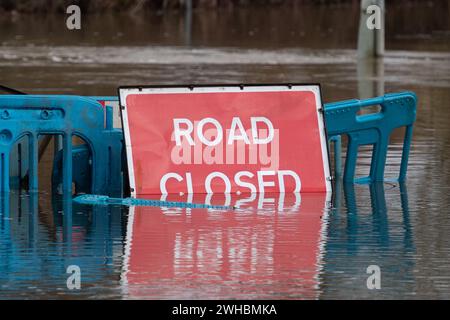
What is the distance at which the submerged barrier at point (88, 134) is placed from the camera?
41.2ft

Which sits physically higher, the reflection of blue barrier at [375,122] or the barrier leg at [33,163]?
the reflection of blue barrier at [375,122]

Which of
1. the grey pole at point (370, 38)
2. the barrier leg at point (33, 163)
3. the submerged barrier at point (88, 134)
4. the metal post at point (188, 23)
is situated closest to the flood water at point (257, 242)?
the barrier leg at point (33, 163)

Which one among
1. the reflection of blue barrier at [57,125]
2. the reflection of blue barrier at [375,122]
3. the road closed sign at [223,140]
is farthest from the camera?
the reflection of blue barrier at [375,122]

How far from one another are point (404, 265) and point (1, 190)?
4382 mm

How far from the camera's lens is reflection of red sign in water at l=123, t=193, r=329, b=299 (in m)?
9.09

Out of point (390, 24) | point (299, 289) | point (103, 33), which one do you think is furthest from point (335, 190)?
point (390, 24)

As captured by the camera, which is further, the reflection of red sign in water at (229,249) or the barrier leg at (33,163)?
the barrier leg at (33,163)

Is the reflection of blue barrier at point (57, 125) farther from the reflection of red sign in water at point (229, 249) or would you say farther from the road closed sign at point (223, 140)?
the reflection of red sign in water at point (229, 249)

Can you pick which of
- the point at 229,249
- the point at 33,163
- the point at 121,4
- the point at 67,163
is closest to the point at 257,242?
the point at 229,249

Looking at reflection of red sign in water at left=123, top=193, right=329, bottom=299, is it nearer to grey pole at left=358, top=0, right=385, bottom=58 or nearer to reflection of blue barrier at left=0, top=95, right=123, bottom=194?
reflection of blue barrier at left=0, top=95, right=123, bottom=194

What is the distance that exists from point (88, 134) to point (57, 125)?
28 centimetres

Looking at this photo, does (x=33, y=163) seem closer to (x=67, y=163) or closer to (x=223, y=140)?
(x=67, y=163)

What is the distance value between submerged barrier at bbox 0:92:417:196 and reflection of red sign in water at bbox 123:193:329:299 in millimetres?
697

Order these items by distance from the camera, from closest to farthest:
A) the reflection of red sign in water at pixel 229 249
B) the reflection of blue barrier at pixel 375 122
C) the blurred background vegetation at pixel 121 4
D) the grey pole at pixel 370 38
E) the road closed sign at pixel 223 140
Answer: the reflection of red sign in water at pixel 229 249 → the road closed sign at pixel 223 140 → the reflection of blue barrier at pixel 375 122 → the grey pole at pixel 370 38 → the blurred background vegetation at pixel 121 4
